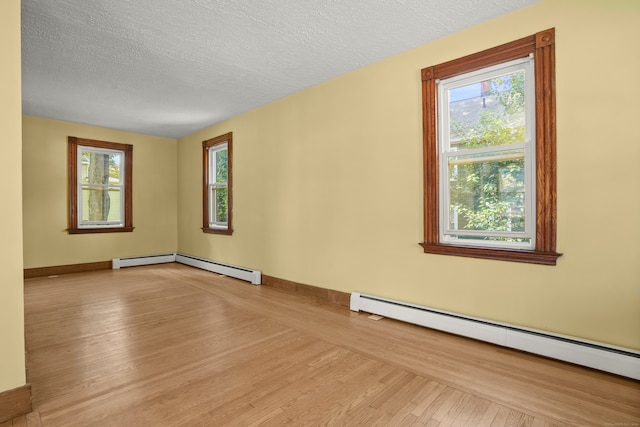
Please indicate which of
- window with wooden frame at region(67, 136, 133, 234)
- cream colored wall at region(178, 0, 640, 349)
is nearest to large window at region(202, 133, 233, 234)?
cream colored wall at region(178, 0, 640, 349)

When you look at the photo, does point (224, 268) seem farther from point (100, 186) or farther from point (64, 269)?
point (100, 186)

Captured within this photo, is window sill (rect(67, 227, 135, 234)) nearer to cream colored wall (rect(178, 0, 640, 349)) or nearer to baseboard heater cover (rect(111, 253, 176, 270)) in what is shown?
baseboard heater cover (rect(111, 253, 176, 270))

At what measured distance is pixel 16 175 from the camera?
1.79 meters

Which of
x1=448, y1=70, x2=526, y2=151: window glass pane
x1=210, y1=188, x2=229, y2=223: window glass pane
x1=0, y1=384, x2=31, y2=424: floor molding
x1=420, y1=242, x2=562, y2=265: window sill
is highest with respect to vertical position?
x1=448, y1=70, x2=526, y2=151: window glass pane

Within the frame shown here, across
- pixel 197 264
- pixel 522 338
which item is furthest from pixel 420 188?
pixel 197 264

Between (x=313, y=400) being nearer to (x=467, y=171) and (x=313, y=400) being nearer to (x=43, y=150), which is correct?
(x=467, y=171)

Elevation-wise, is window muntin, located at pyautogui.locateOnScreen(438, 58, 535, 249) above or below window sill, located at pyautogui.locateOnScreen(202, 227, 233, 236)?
above

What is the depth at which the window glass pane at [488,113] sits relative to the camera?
2604mm

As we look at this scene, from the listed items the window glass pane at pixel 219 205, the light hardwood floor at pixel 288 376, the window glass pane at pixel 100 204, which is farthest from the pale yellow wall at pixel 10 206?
the window glass pane at pixel 100 204

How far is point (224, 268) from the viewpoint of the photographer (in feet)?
18.1

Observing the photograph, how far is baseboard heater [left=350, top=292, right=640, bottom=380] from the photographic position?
6.85 ft

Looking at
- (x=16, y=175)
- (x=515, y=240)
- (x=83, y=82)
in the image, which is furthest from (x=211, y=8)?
(x=515, y=240)

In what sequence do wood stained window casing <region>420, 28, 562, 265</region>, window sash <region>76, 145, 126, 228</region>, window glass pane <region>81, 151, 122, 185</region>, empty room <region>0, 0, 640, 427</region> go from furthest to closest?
1. window glass pane <region>81, 151, 122, 185</region>
2. window sash <region>76, 145, 126, 228</region>
3. wood stained window casing <region>420, 28, 562, 265</region>
4. empty room <region>0, 0, 640, 427</region>

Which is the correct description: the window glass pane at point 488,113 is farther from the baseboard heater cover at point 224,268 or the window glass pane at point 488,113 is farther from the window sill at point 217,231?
the window sill at point 217,231
